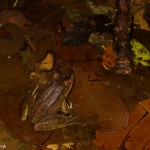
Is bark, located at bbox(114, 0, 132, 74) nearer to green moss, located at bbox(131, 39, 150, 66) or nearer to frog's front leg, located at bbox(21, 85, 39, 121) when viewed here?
green moss, located at bbox(131, 39, 150, 66)

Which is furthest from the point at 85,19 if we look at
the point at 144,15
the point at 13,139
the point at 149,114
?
the point at 13,139

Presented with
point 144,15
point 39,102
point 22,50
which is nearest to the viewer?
point 39,102

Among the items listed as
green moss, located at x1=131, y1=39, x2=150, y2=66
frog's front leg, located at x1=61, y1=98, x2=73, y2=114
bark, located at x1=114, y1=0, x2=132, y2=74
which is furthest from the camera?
green moss, located at x1=131, y1=39, x2=150, y2=66

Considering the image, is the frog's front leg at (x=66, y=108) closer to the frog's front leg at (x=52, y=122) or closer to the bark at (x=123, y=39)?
the frog's front leg at (x=52, y=122)

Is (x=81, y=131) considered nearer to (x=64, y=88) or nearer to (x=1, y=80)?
(x=64, y=88)

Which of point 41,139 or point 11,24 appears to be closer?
point 41,139

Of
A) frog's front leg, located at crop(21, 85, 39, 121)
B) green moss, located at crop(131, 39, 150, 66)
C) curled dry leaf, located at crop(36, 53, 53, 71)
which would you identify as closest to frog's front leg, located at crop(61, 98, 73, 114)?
frog's front leg, located at crop(21, 85, 39, 121)

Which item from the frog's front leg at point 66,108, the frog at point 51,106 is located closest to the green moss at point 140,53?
the frog at point 51,106
